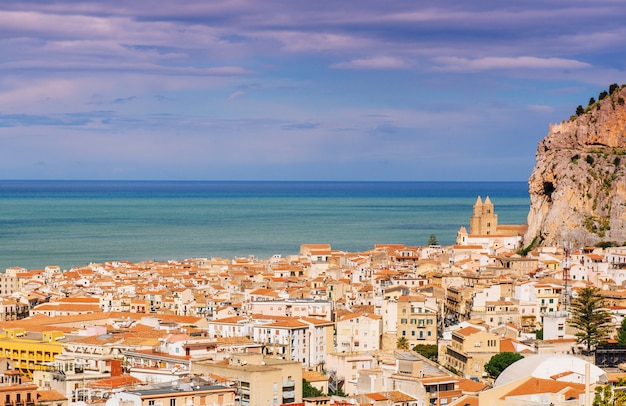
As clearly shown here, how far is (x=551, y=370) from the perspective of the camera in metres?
33.9

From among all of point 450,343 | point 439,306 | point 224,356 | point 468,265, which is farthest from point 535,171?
point 224,356

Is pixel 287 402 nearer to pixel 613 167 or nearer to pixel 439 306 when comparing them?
pixel 439 306

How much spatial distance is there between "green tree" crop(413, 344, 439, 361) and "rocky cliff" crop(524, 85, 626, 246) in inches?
1598

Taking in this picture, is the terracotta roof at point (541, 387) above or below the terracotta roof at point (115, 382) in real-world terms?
above

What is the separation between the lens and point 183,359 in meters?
38.2

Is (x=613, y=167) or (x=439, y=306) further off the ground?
(x=613, y=167)

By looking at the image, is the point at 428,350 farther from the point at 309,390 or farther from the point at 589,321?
the point at 309,390

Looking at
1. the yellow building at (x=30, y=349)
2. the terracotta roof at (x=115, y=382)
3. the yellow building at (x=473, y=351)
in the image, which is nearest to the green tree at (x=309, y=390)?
the terracotta roof at (x=115, y=382)

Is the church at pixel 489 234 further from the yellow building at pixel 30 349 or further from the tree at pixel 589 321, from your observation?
the yellow building at pixel 30 349

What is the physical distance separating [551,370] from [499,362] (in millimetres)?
7355

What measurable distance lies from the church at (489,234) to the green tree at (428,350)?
118 feet

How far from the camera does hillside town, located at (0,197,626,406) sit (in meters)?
34.0

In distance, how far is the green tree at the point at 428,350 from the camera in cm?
4705

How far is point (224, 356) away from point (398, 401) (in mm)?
6986
